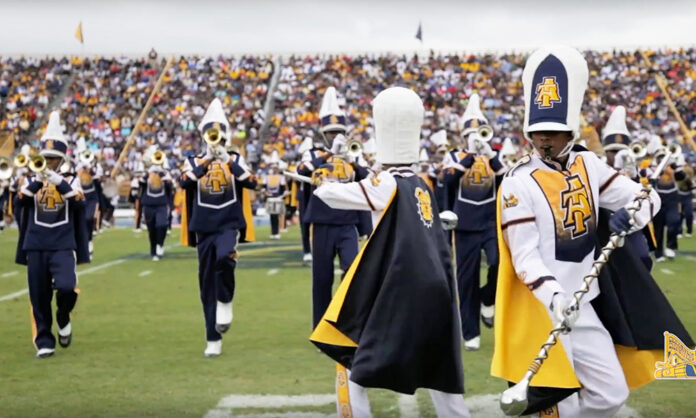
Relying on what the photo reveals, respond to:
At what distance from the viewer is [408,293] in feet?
17.5

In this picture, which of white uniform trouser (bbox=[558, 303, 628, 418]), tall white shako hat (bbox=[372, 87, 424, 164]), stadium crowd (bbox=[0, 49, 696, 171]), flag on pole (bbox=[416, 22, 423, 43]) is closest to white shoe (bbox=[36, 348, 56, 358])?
tall white shako hat (bbox=[372, 87, 424, 164])

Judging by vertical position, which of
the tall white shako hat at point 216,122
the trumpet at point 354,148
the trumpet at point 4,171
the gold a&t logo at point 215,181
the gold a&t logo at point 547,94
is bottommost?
the trumpet at point 4,171

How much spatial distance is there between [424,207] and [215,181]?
4.40 m

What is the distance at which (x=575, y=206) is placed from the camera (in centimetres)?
488

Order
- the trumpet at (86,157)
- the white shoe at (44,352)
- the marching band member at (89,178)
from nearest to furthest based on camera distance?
the white shoe at (44,352) < the marching band member at (89,178) < the trumpet at (86,157)

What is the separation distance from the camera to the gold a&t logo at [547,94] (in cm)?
490

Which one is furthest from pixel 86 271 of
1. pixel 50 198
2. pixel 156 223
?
pixel 50 198

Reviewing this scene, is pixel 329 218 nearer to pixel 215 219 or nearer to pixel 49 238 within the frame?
pixel 215 219

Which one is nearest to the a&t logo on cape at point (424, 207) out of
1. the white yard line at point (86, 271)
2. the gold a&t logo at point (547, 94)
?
the gold a&t logo at point (547, 94)

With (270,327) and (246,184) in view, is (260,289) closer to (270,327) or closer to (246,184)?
(270,327)

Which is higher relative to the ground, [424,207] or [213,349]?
[424,207]

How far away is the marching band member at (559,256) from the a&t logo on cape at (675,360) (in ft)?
0.17

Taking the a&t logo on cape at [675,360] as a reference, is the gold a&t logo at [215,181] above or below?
above

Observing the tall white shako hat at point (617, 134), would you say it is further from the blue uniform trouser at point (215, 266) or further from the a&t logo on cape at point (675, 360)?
the a&t logo on cape at point (675, 360)
